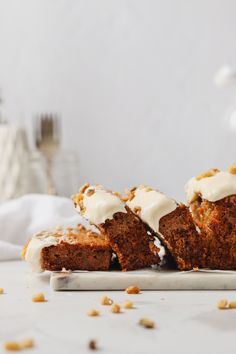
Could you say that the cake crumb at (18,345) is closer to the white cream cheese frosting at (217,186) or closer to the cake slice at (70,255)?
the cake slice at (70,255)

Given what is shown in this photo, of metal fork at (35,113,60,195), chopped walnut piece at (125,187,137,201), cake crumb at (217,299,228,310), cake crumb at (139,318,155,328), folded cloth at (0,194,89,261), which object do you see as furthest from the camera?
metal fork at (35,113,60,195)

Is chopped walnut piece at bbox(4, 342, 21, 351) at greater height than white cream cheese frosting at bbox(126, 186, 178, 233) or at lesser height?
lesser

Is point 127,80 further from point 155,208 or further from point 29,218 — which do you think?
point 155,208

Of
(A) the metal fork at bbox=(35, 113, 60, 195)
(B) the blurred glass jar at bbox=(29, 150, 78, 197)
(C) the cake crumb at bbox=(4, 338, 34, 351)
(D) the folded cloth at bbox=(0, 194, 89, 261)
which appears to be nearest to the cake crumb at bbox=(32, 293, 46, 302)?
(C) the cake crumb at bbox=(4, 338, 34, 351)

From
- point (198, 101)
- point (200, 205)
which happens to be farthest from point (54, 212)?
point (198, 101)

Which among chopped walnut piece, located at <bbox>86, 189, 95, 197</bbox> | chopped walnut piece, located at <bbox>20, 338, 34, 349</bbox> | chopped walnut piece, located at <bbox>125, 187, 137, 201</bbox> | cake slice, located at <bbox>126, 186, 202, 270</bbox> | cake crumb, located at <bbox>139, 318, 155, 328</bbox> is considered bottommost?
cake crumb, located at <bbox>139, 318, 155, 328</bbox>

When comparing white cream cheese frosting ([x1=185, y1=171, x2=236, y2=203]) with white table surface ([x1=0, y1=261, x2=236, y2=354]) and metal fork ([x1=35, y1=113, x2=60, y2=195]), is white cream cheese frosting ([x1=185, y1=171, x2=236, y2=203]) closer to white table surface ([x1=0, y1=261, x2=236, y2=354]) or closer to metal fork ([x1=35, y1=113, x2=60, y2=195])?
white table surface ([x1=0, y1=261, x2=236, y2=354])

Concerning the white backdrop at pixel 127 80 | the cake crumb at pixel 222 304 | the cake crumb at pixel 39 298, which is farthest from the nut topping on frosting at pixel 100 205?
the white backdrop at pixel 127 80
